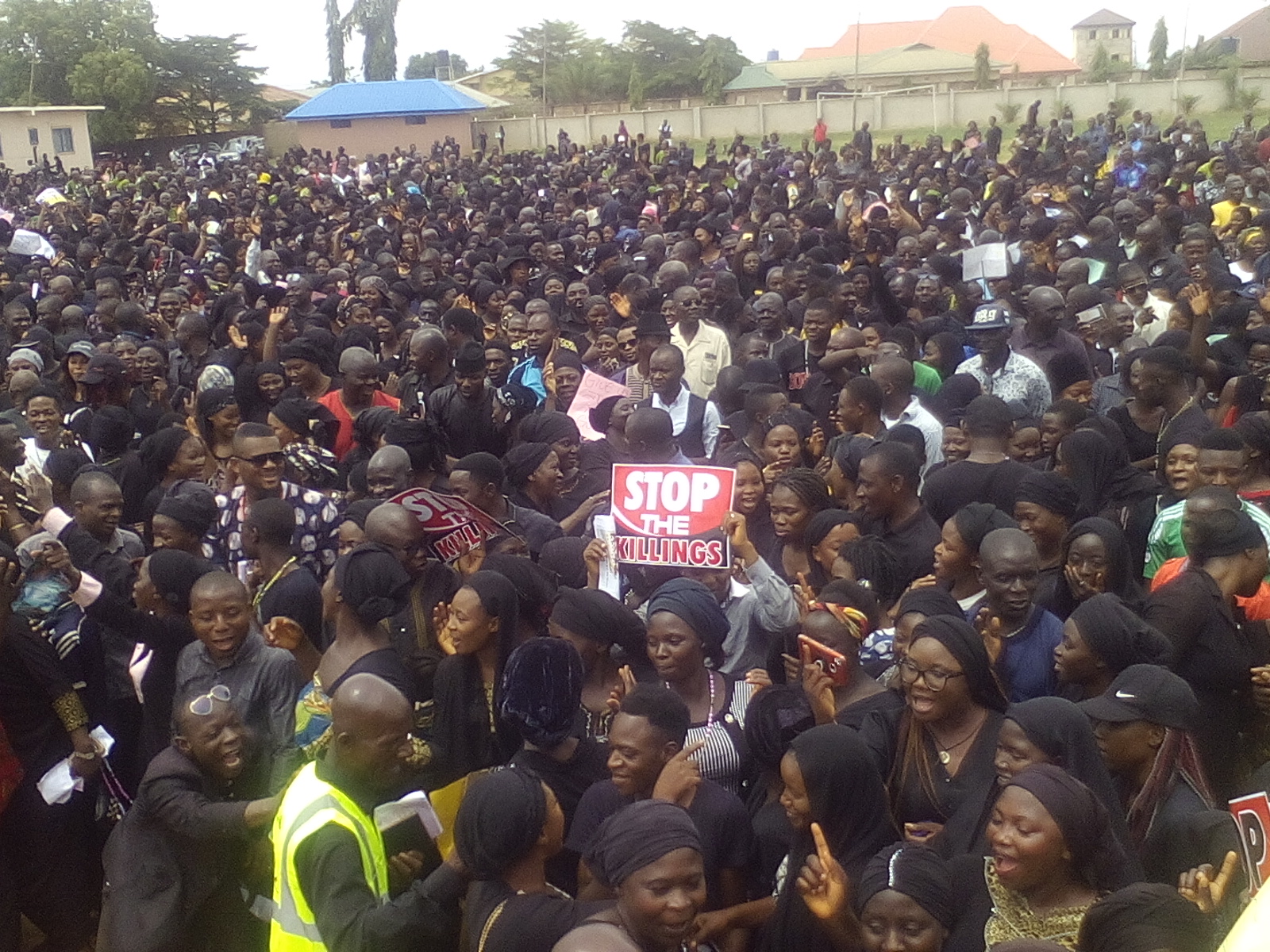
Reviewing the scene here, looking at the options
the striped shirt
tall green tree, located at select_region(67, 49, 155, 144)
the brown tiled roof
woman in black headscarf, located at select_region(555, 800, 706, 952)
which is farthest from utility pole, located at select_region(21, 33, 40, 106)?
woman in black headscarf, located at select_region(555, 800, 706, 952)

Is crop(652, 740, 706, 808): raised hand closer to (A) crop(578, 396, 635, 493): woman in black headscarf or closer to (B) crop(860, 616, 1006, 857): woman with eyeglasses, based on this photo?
(B) crop(860, 616, 1006, 857): woman with eyeglasses

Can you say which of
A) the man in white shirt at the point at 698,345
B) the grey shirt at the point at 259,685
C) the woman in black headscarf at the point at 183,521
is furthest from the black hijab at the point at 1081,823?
the man in white shirt at the point at 698,345

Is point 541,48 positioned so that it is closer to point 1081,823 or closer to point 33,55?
point 33,55

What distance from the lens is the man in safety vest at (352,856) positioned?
2.91 m

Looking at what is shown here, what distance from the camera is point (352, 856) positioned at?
296 centimetres

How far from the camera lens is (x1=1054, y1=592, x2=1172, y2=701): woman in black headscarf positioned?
3805 mm

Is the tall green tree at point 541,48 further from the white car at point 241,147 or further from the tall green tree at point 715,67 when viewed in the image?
the white car at point 241,147

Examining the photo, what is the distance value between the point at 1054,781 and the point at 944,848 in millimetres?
Answer: 514

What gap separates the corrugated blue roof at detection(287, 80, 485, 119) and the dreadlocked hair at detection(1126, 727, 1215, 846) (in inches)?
1770

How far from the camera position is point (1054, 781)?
288 cm

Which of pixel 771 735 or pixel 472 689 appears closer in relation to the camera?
pixel 771 735

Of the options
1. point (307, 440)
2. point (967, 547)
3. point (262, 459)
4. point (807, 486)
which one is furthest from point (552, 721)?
point (307, 440)

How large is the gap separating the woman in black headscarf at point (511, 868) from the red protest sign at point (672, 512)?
1.96m

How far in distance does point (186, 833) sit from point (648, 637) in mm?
1472
